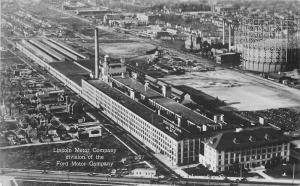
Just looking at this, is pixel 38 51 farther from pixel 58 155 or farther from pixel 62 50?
pixel 58 155

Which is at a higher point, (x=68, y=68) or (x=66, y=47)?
(x=66, y=47)

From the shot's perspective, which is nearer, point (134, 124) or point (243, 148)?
point (243, 148)

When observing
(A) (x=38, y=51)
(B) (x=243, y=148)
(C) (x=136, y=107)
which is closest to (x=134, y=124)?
(C) (x=136, y=107)

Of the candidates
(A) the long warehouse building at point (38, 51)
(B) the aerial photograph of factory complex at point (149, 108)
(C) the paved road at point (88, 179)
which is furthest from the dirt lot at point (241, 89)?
(C) the paved road at point (88, 179)

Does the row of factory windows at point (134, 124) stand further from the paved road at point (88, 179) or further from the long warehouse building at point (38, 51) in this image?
the long warehouse building at point (38, 51)

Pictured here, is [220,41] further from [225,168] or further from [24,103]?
[225,168]

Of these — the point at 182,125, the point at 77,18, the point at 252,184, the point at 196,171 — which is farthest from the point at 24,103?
the point at 77,18
